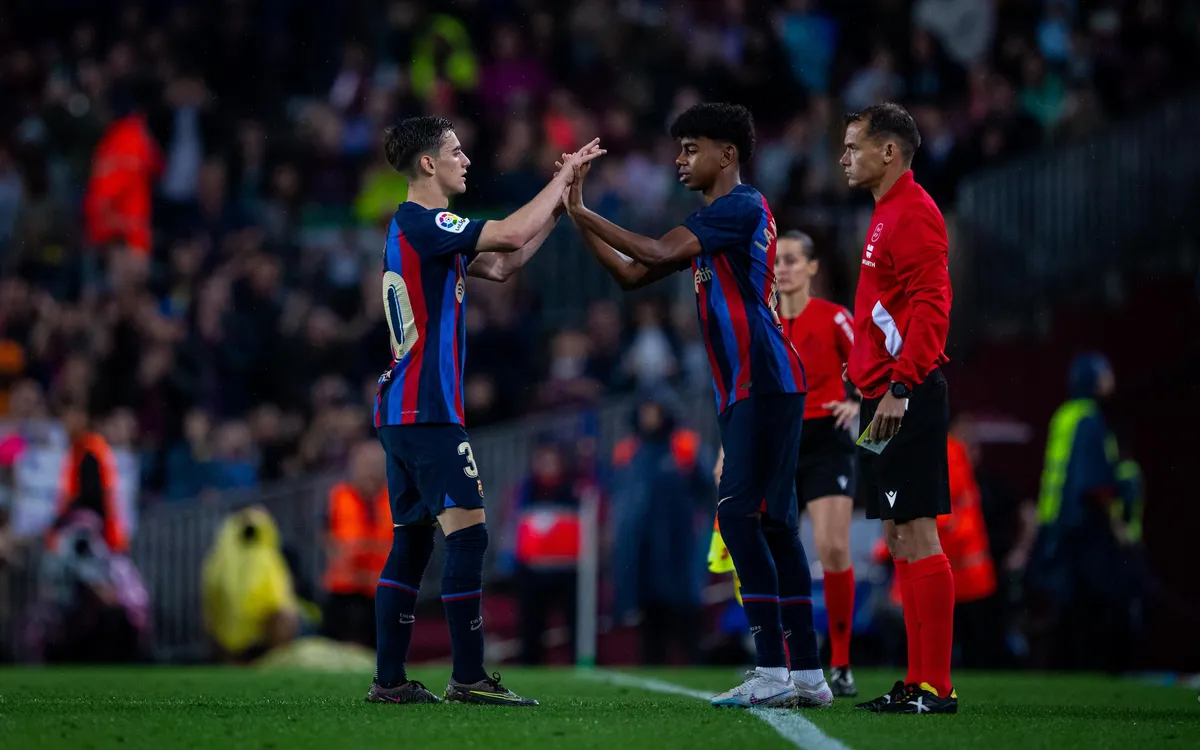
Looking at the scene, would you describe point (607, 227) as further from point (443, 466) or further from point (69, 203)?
point (69, 203)

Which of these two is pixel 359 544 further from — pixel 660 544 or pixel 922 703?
pixel 922 703

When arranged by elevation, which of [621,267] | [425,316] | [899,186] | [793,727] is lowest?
[793,727]

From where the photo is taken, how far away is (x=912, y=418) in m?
6.98

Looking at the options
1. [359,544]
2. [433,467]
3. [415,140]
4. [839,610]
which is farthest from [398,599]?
[359,544]

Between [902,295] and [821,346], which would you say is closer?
[902,295]

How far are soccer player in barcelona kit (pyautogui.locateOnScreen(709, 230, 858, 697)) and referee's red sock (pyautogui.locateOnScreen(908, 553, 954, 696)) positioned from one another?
6.03 feet

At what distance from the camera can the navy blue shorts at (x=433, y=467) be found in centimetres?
712

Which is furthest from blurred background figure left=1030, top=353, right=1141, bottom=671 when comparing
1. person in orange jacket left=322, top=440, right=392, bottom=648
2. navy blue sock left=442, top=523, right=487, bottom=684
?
navy blue sock left=442, top=523, right=487, bottom=684

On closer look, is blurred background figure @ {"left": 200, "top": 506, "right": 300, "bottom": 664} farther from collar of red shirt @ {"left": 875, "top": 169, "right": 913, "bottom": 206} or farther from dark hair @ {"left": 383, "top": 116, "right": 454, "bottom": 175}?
collar of red shirt @ {"left": 875, "top": 169, "right": 913, "bottom": 206}

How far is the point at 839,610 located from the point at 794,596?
1676 millimetres

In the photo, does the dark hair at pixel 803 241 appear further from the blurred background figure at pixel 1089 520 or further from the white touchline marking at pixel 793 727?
the blurred background figure at pixel 1089 520

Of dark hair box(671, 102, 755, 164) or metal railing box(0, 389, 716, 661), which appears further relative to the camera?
metal railing box(0, 389, 716, 661)

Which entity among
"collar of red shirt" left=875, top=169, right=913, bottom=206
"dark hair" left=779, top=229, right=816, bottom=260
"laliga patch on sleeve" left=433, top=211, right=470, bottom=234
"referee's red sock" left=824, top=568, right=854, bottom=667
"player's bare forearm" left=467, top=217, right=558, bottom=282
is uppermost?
"dark hair" left=779, top=229, right=816, bottom=260

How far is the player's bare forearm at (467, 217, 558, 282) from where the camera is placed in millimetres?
7770
